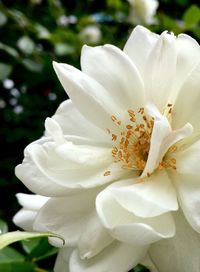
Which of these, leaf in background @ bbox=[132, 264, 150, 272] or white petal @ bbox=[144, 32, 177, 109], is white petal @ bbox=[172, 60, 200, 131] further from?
leaf in background @ bbox=[132, 264, 150, 272]

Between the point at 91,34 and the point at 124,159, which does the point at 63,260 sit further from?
the point at 91,34

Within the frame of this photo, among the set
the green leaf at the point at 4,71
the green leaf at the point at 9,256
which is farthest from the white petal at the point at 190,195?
the green leaf at the point at 4,71

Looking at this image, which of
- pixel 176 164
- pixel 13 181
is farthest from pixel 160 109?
pixel 13 181

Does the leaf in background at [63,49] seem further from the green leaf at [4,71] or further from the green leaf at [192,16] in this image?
the green leaf at [192,16]

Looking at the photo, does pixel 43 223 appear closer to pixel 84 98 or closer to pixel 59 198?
pixel 59 198

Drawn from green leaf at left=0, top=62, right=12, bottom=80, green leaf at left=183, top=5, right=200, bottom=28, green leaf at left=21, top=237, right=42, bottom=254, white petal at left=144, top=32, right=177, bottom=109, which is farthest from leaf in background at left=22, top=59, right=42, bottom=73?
white petal at left=144, top=32, right=177, bottom=109
